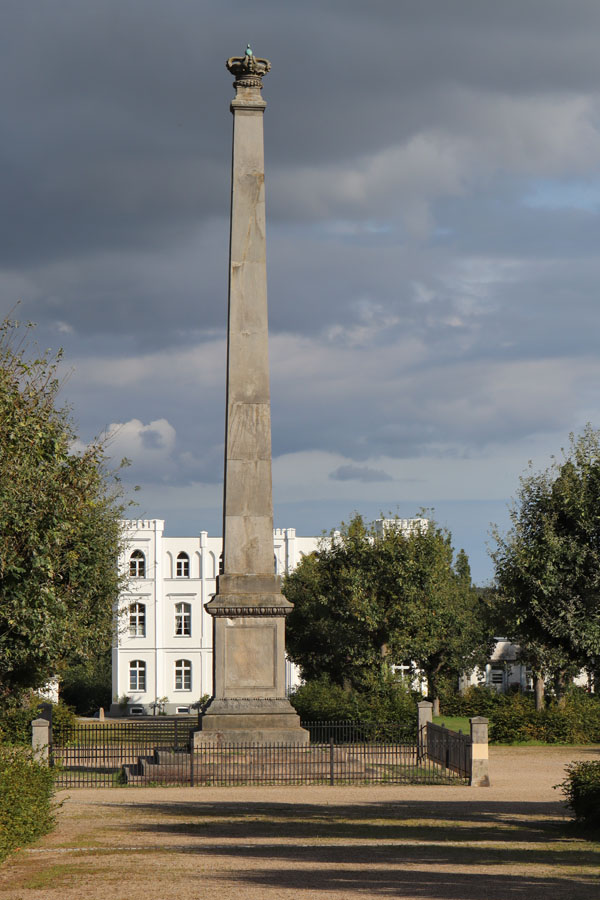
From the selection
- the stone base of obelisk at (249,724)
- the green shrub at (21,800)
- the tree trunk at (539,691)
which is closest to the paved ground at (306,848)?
the green shrub at (21,800)

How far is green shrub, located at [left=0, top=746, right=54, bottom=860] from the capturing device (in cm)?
1497

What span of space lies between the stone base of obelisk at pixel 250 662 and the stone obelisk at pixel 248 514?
0.07 ft

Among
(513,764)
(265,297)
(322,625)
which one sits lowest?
(513,764)

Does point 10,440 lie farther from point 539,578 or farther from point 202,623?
point 202,623

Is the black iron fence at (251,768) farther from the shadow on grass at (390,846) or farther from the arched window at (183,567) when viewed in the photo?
the arched window at (183,567)

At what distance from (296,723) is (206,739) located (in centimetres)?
209

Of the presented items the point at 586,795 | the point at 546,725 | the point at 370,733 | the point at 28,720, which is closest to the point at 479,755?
the point at 586,795

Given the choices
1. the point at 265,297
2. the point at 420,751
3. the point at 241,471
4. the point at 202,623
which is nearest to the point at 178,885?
the point at 241,471

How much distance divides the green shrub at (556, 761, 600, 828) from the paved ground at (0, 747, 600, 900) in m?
0.37

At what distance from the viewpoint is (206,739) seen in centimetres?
2592

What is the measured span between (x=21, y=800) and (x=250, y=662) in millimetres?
11189

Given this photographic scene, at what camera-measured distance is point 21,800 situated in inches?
616

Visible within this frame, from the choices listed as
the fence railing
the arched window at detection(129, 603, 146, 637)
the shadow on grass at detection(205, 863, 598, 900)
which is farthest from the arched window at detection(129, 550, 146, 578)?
the shadow on grass at detection(205, 863, 598, 900)

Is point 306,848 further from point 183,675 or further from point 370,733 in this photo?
point 183,675
